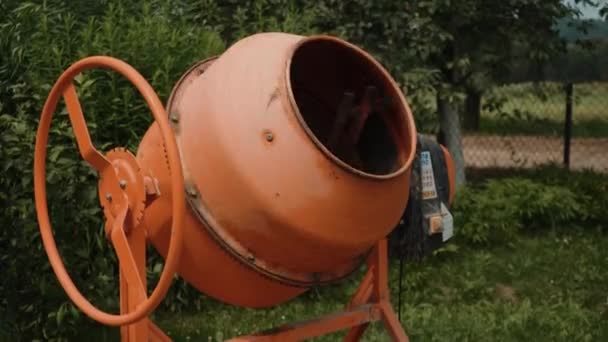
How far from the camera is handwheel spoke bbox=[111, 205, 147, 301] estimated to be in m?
2.57

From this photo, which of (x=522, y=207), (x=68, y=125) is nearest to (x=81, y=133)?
(x=68, y=125)

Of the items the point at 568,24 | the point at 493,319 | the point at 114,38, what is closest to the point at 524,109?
the point at 568,24

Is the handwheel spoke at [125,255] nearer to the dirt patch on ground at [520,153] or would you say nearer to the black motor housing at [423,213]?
the black motor housing at [423,213]

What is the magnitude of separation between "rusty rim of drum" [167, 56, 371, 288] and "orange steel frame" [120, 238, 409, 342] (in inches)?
6.2

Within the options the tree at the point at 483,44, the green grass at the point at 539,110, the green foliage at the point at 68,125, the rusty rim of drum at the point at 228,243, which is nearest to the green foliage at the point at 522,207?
the tree at the point at 483,44

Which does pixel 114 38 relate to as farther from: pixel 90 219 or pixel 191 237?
pixel 191 237

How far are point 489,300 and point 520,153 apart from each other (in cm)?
492

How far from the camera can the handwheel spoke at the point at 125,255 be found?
2.57 metres

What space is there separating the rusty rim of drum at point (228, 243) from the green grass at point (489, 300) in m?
1.82

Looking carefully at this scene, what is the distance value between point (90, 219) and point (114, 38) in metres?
0.79

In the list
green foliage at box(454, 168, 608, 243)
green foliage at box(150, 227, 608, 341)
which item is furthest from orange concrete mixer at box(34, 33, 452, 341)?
green foliage at box(454, 168, 608, 243)

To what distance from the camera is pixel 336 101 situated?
3148 mm

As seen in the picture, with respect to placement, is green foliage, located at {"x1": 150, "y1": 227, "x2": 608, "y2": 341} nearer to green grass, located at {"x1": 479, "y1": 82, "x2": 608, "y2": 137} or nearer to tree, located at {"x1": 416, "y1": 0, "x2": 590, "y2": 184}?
tree, located at {"x1": 416, "y1": 0, "x2": 590, "y2": 184}

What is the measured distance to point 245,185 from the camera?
2.61m
